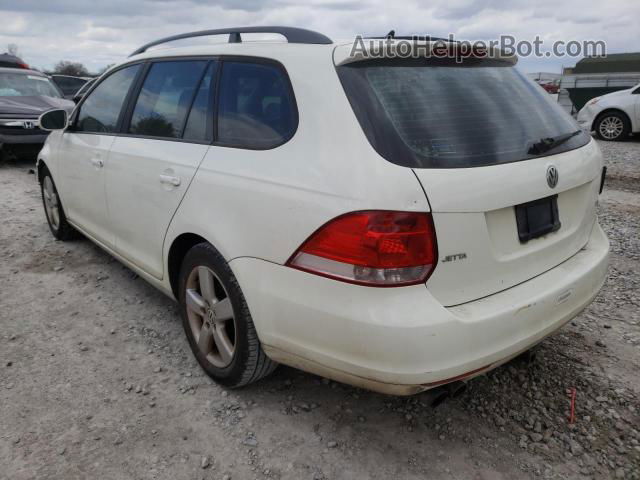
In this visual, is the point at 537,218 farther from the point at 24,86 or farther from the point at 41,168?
the point at 24,86

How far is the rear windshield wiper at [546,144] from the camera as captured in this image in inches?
84.8

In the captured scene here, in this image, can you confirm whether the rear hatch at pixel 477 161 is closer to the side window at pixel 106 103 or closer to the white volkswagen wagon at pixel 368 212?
the white volkswagen wagon at pixel 368 212

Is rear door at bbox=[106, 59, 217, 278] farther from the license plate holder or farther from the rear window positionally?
the license plate holder

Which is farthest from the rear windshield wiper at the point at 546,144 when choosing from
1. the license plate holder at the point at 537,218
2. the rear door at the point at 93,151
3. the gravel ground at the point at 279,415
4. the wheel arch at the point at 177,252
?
the rear door at the point at 93,151

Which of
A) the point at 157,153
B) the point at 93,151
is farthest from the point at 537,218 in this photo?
the point at 93,151

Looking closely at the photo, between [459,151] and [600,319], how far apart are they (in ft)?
6.77

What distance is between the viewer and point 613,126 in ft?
37.7

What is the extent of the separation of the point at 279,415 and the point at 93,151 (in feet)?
7.37

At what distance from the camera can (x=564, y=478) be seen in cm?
206

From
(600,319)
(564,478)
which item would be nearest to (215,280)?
(564,478)

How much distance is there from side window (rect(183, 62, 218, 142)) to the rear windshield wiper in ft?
4.86

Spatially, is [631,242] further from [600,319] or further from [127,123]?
[127,123]

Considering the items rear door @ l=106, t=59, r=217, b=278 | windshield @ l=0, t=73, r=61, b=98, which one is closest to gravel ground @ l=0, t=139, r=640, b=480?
rear door @ l=106, t=59, r=217, b=278

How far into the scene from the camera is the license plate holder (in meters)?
2.05
